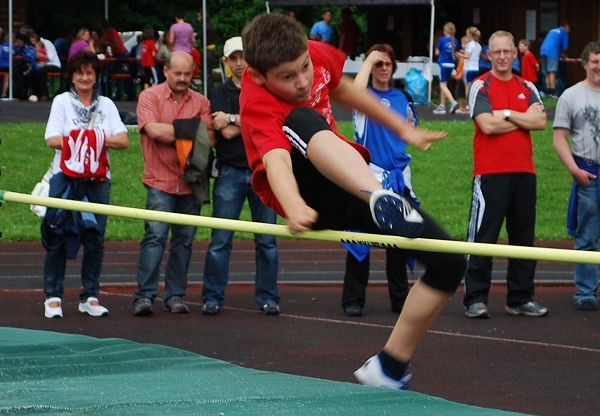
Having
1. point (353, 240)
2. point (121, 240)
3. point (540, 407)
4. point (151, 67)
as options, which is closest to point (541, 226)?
point (121, 240)

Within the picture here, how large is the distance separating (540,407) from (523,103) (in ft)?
10.3

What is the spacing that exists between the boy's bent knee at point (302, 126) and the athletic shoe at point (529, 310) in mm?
4435

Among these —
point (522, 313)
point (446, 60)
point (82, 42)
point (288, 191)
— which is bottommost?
point (522, 313)

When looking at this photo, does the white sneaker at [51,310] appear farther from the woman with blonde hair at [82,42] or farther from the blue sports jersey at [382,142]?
the woman with blonde hair at [82,42]

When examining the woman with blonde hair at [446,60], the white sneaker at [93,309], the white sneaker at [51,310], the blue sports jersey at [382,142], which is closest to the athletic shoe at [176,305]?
the white sneaker at [93,309]

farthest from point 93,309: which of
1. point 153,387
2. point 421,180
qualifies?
point 421,180

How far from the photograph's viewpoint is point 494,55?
27.9 feet

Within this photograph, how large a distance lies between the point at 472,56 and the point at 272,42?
17.8 meters

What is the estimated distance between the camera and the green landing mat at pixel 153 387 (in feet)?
15.8

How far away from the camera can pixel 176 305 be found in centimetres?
882

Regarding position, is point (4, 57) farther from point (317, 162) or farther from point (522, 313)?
point (317, 162)

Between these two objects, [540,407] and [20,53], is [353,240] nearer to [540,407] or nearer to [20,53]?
[540,407]

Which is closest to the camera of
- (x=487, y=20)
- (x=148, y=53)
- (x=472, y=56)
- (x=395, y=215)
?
(x=395, y=215)

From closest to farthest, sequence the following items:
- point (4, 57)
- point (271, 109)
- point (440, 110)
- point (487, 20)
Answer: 1. point (271, 109)
2. point (440, 110)
3. point (4, 57)
4. point (487, 20)
